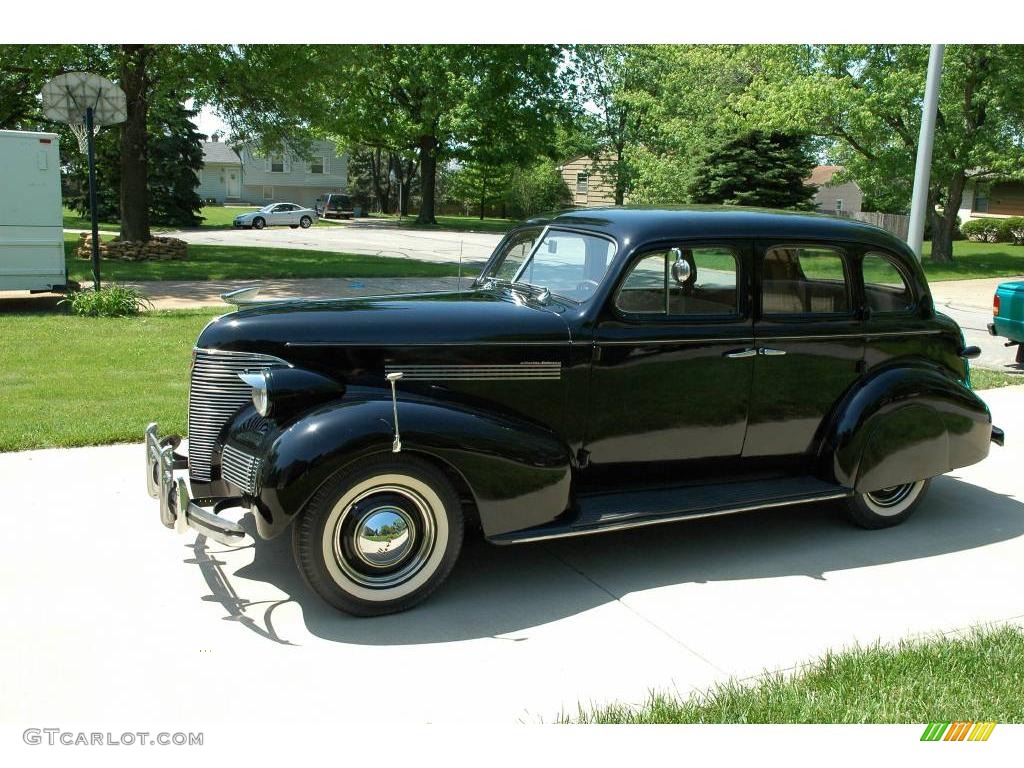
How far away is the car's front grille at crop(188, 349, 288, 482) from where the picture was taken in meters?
4.40

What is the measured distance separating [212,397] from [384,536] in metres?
1.14

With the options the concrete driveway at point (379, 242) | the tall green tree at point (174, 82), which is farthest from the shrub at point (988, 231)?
the tall green tree at point (174, 82)

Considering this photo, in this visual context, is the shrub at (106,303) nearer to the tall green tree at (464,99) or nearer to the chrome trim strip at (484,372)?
the chrome trim strip at (484,372)

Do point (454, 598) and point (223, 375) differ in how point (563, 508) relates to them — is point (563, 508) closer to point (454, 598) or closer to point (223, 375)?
point (454, 598)

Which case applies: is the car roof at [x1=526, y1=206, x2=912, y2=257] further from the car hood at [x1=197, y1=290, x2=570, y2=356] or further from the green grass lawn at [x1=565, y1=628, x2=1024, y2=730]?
the green grass lawn at [x1=565, y1=628, x2=1024, y2=730]

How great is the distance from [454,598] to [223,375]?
155cm

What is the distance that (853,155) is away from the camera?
26.9m

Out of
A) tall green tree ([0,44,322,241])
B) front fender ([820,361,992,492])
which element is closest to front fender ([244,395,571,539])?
front fender ([820,361,992,492])

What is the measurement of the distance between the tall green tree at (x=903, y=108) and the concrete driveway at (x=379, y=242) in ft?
32.3

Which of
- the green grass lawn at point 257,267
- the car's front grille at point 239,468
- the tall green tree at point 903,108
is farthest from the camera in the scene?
the tall green tree at point 903,108

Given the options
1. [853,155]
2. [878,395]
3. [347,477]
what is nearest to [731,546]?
[878,395]

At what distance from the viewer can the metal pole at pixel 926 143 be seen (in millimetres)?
10234

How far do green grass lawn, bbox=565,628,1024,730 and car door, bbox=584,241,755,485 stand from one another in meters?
1.45

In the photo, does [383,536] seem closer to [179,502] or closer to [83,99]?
[179,502]
